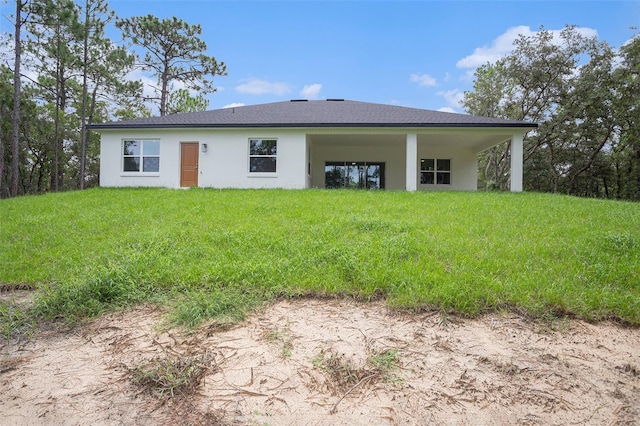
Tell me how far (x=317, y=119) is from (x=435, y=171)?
273 inches

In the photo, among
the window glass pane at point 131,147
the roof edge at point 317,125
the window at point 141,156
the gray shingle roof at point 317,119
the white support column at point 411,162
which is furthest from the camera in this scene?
the window glass pane at point 131,147

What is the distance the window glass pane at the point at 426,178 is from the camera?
53.7ft

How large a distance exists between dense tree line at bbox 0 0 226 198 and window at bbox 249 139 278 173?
1059 centimetres

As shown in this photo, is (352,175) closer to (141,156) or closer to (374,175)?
(374,175)

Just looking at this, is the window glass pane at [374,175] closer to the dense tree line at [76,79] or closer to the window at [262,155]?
the window at [262,155]

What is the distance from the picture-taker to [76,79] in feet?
69.7

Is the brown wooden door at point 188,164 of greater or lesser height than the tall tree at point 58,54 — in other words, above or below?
below

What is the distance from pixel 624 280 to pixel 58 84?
2689 cm

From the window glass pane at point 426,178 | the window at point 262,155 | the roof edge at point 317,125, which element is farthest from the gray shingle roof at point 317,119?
the window glass pane at point 426,178

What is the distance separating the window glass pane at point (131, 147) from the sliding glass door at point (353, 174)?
27.5 feet

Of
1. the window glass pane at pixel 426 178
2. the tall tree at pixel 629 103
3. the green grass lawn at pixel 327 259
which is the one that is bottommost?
the green grass lawn at pixel 327 259

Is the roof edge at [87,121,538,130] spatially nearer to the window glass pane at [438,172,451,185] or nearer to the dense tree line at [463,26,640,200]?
the window glass pane at [438,172,451,185]

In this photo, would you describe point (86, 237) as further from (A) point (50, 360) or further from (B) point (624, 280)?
(B) point (624, 280)

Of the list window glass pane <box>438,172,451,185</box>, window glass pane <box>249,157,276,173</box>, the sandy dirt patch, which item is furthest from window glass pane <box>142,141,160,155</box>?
window glass pane <box>438,172,451,185</box>
